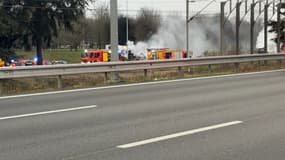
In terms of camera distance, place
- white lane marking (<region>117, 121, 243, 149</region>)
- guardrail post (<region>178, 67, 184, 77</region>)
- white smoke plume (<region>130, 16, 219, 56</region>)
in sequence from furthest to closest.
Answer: white smoke plume (<region>130, 16, 219, 56</region>) < guardrail post (<region>178, 67, 184, 77</region>) < white lane marking (<region>117, 121, 243, 149</region>)

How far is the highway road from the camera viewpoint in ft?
22.0

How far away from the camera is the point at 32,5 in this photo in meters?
42.4

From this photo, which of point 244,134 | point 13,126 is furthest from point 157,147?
point 13,126

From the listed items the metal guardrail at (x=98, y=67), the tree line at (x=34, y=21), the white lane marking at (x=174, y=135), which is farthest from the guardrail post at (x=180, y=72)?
the tree line at (x=34, y=21)

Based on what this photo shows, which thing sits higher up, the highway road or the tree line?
the tree line

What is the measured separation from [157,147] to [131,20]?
79.0 m

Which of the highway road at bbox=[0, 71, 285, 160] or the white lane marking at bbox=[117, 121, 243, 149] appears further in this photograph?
the white lane marking at bbox=[117, 121, 243, 149]

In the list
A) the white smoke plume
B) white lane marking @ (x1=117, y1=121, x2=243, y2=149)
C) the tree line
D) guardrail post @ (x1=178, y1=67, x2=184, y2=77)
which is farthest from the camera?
the white smoke plume

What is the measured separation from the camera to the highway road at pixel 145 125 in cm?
669

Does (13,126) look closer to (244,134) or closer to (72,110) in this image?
(72,110)

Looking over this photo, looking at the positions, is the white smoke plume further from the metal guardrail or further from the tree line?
the metal guardrail

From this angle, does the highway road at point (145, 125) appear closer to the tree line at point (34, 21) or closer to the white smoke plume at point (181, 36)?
the tree line at point (34, 21)

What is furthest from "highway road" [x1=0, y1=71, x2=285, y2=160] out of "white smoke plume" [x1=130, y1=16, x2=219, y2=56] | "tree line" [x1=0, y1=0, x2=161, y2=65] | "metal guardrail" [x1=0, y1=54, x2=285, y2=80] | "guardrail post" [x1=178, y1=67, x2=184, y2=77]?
"white smoke plume" [x1=130, y1=16, x2=219, y2=56]

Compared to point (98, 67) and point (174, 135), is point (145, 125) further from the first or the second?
point (98, 67)
